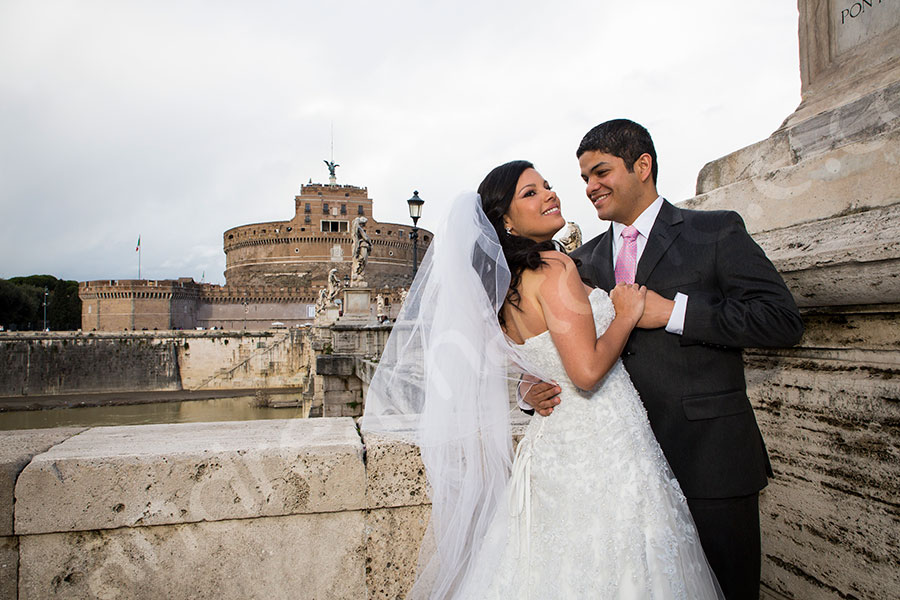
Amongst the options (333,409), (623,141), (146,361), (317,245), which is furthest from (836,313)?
(317,245)

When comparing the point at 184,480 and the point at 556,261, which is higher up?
the point at 556,261

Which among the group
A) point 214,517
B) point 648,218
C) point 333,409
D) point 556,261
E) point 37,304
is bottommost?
point 333,409

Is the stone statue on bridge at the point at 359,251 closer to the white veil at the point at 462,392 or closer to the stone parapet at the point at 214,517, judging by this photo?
the stone parapet at the point at 214,517

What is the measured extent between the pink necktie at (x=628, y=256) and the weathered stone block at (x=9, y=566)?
203 cm

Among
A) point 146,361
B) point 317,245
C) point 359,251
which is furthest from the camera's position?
point 317,245

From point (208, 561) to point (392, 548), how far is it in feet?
1.96

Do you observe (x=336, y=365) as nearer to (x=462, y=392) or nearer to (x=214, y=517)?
(x=214, y=517)

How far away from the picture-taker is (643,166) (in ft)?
5.29

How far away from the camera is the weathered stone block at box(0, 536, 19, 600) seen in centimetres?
168

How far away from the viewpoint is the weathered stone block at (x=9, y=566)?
168 cm

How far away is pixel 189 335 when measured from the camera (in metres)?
32.1

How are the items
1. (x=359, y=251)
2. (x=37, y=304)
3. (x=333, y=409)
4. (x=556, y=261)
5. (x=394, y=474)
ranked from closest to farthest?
1. (x=556, y=261)
2. (x=394, y=474)
3. (x=333, y=409)
4. (x=359, y=251)
5. (x=37, y=304)

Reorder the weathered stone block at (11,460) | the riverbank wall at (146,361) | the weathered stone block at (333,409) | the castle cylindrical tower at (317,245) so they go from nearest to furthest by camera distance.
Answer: the weathered stone block at (11,460) → the weathered stone block at (333,409) → the riverbank wall at (146,361) → the castle cylindrical tower at (317,245)

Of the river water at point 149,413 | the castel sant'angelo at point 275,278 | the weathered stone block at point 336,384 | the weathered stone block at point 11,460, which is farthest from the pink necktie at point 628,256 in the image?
the castel sant'angelo at point 275,278
